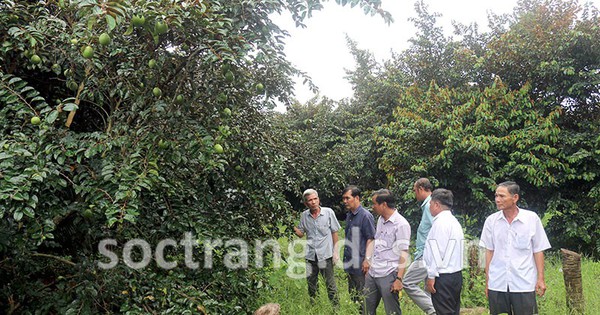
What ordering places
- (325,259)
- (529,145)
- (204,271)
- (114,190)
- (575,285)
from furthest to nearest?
(529,145) < (325,259) < (575,285) < (204,271) < (114,190)

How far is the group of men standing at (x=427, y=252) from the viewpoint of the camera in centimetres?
349

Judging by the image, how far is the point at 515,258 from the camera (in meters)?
3.48

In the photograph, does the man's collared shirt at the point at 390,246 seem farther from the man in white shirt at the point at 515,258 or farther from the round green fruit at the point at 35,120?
the round green fruit at the point at 35,120

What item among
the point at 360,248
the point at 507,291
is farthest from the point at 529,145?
the point at 507,291

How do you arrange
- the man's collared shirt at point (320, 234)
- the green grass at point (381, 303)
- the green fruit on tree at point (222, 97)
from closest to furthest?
the green fruit on tree at point (222, 97) < the green grass at point (381, 303) < the man's collared shirt at point (320, 234)

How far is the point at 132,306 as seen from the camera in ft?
10.3

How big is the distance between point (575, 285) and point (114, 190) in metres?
4.19

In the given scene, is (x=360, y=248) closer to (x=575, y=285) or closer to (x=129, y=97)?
(x=575, y=285)

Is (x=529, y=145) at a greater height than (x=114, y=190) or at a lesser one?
greater

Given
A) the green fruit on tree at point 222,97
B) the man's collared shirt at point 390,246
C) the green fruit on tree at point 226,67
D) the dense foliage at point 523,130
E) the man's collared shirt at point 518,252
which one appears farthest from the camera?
the dense foliage at point 523,130

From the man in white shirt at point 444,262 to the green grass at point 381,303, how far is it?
0.90 metres

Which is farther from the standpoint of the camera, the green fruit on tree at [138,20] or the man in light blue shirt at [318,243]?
the man in light blue shirt at [318,243]

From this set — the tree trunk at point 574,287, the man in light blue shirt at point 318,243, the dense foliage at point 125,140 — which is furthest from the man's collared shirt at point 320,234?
the tree trunk at point 574,287

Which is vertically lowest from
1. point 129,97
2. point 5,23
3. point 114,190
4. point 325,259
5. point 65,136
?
point 325,259
